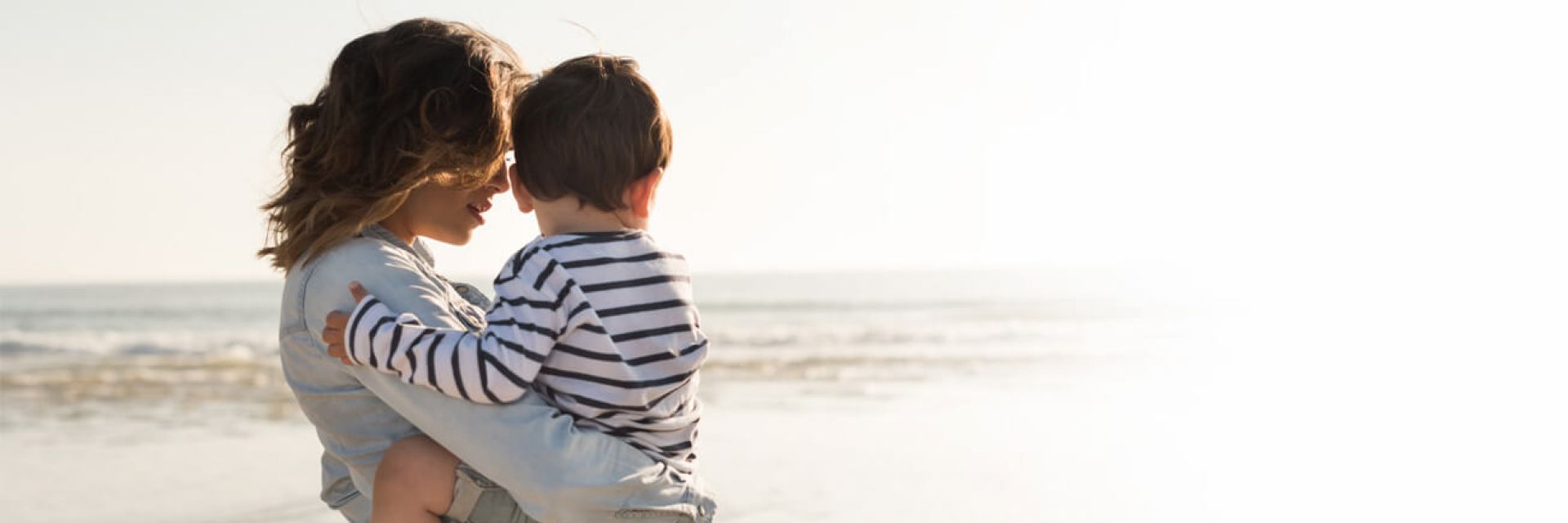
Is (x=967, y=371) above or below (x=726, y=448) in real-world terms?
below

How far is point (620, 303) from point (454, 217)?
1.40ft

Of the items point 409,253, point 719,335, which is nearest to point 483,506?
point 409,253

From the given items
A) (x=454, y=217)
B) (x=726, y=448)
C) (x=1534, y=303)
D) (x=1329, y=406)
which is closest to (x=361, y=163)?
(x=454, y=217)

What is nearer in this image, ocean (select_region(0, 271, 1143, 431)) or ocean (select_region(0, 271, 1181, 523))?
ocean (select_region(0, 271, 1181, 523))

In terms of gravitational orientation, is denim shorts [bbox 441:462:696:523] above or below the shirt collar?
below

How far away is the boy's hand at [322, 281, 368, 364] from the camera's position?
1.84m

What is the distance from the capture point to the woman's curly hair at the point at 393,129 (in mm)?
1986

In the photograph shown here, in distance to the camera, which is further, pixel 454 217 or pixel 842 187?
pixel 842 187

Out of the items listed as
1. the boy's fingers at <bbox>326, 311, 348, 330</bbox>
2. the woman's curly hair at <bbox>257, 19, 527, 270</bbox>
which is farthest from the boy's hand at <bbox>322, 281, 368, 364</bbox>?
the woman's curly hair at <bbox>257, 19, 527, 270</bbox>

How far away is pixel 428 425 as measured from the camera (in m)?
1.79

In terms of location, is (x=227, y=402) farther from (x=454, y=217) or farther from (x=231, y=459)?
(x=454, y=217)

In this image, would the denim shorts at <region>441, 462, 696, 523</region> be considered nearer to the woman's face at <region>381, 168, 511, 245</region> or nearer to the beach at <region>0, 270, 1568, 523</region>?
the woman's face at <region>381, 168, 511, 245</region>

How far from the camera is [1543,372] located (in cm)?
920

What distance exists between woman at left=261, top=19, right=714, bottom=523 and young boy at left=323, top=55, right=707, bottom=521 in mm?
44
